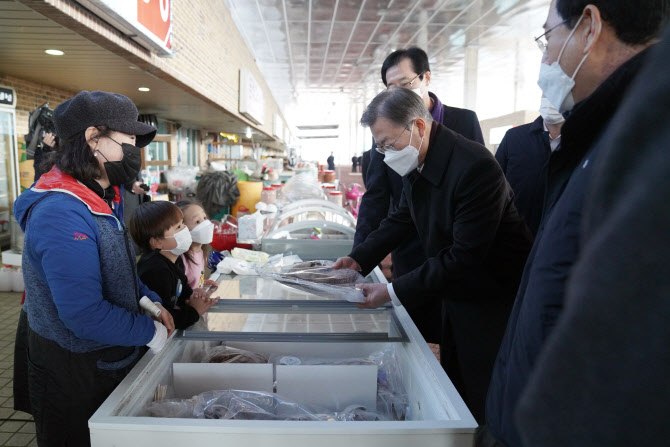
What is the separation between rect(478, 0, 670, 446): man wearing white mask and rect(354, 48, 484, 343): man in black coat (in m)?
1.57

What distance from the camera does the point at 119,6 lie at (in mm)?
4156

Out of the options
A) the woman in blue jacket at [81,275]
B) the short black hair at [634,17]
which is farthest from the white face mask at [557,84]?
the woman in blue jacket at [81,275]

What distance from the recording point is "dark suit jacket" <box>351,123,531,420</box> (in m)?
1.82

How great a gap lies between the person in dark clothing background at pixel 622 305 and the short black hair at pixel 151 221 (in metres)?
1.90

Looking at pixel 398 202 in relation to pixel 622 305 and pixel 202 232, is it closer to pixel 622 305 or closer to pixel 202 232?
pixel 202 232

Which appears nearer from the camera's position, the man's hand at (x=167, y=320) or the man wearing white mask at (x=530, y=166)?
the man's hand at (x=167, y=320)

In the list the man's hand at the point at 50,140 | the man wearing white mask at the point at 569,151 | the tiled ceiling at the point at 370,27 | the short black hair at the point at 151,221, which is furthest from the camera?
the tiled ceiling at the point at 370,27

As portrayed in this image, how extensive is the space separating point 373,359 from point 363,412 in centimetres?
36

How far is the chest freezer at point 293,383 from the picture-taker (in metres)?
1.13

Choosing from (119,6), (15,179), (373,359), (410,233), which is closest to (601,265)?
(373,359)

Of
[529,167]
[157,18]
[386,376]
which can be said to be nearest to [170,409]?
[386,376]

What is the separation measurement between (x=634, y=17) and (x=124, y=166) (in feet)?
5.35

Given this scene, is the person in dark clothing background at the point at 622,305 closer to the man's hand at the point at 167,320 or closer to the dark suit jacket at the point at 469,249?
the dark suit jacket at the point at 469,249

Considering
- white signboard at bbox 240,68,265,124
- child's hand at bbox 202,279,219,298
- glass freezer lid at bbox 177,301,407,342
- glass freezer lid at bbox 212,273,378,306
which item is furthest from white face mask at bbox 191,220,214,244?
white signboard at bbox 240,68,265,124
